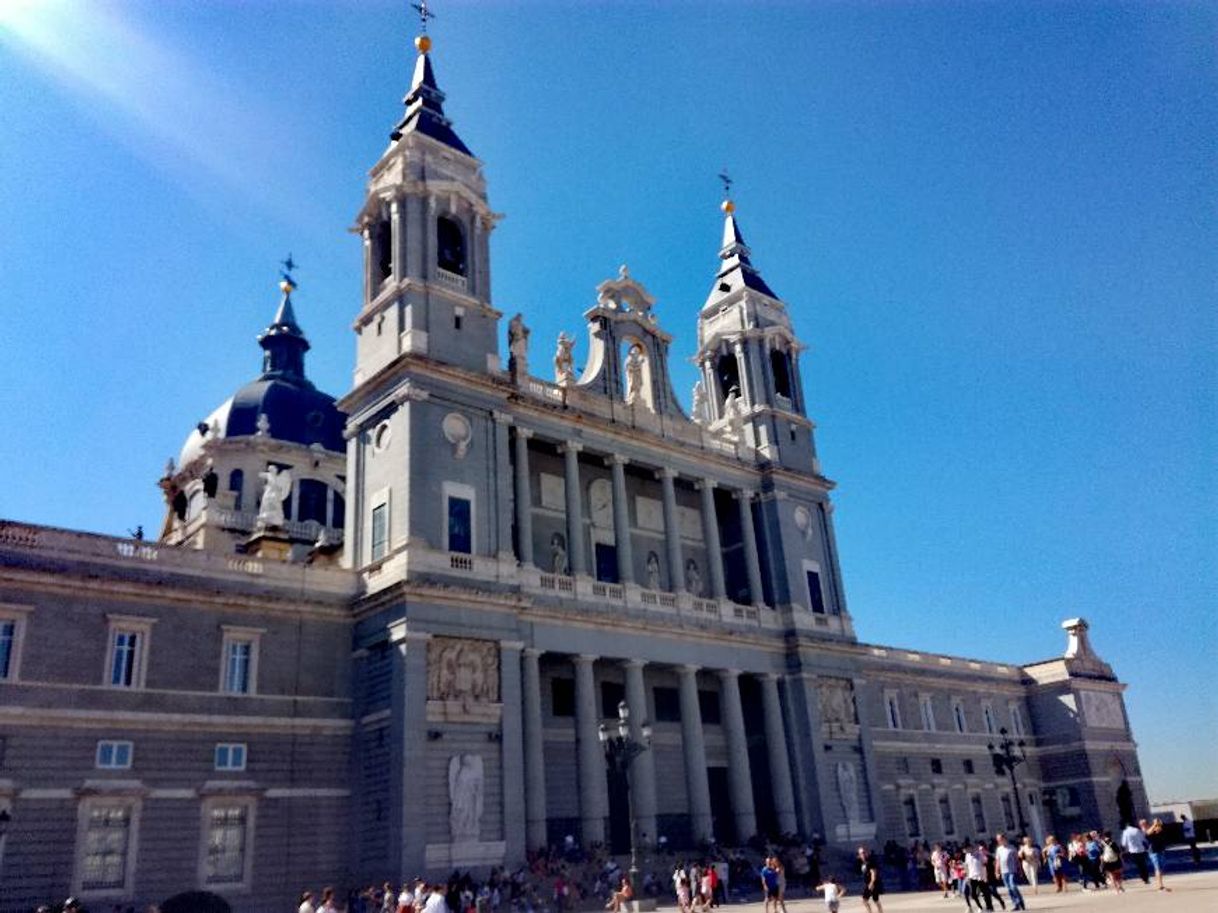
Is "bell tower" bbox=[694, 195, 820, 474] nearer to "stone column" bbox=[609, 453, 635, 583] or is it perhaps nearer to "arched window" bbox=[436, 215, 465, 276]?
"stone column" bbox=[609, 453, 635, 583]

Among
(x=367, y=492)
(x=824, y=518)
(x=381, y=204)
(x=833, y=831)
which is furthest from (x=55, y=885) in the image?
(x=824, y=518)

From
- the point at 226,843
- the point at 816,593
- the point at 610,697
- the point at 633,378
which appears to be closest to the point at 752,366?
the point at 633,378

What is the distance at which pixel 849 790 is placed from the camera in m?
44.1

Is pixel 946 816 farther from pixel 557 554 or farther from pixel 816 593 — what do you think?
pixel 557 554

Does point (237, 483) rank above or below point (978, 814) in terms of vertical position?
above

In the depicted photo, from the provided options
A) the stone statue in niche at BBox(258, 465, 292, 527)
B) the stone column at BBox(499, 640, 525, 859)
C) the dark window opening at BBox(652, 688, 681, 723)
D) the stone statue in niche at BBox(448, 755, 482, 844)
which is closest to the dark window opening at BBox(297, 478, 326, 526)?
the stone statue in niche at BBox(258, 465, 292, 527)

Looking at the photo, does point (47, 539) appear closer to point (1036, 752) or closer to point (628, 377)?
Answer: point (628, 377)

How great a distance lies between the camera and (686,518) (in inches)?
1877

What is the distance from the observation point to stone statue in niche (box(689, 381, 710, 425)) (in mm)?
52219

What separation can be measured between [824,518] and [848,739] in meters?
10.9

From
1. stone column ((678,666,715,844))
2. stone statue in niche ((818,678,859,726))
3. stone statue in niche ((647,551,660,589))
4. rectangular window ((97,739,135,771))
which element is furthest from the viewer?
stone statue in niche ((818,678,859,726))

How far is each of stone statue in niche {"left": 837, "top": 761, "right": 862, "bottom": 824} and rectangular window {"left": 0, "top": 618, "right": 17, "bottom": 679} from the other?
31916 millimetres

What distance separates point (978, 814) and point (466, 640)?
36.3m

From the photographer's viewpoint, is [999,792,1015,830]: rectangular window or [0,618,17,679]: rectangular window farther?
[999,792,1015,830]: rectangular window
